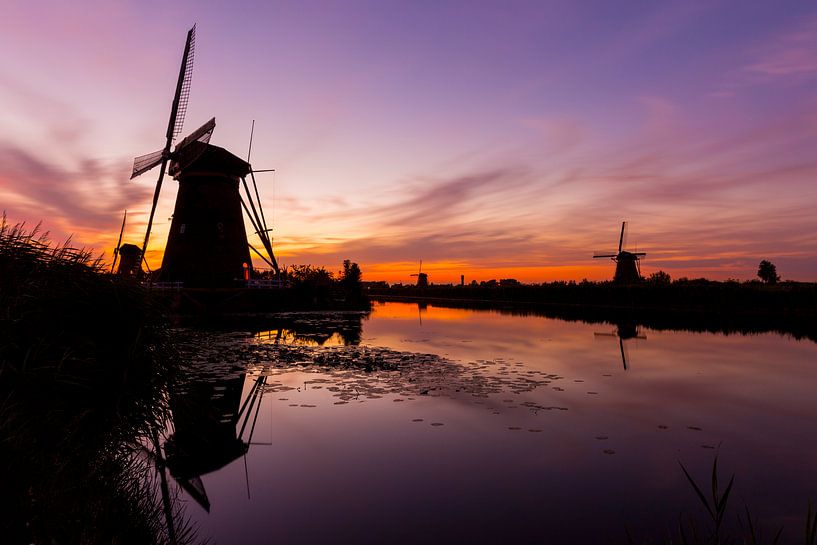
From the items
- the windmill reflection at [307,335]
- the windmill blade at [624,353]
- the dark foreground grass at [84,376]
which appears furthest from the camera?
the windmill reflection at [307,335]

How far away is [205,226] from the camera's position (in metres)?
33.9

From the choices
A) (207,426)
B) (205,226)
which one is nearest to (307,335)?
(207,426)

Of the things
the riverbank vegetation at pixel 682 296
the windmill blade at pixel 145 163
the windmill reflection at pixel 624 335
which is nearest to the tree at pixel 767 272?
the riverbank vegetation at pixel 682 296

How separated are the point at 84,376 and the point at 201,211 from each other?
105 ft

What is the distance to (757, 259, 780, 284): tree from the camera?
93.7 m

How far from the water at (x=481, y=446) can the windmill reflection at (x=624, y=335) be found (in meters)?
2.09

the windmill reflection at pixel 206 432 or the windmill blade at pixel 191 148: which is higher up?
the windmill blade at pixel 191 148

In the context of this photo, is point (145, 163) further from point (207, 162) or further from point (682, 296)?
point (682, 296)

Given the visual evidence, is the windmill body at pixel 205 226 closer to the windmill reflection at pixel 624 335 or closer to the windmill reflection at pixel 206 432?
the windmill reflection at pixel 206 432

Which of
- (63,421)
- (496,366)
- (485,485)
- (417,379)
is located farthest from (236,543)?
(496,366)

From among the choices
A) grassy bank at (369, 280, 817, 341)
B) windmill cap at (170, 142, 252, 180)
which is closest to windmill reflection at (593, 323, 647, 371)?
grassy bank at (369, 280, 817, 341)

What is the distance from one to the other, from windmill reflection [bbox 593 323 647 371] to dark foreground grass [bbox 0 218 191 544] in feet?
49.3

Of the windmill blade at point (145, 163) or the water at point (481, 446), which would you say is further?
the windmill blade at point (145, 163)

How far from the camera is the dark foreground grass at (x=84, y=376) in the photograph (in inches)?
161
